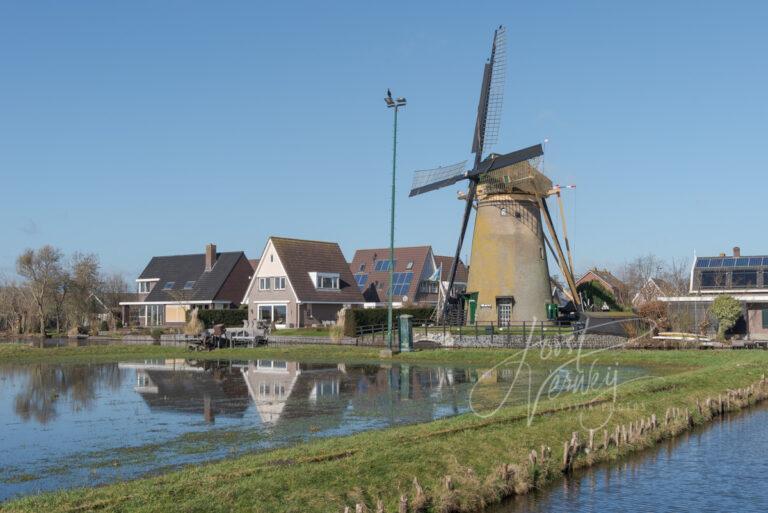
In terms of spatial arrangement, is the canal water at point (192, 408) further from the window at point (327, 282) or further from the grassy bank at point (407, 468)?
the window at point (327, 282)

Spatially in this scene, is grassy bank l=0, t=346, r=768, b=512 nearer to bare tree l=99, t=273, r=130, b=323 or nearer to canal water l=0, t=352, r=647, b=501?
canal water l=0, t=352, r=647, b=501

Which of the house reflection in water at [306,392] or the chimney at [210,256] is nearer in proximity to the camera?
the house reflection in water at [306,392]

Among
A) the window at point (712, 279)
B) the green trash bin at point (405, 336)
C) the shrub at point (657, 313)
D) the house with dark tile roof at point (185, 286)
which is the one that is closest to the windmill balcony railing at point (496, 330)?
the green trash bin at point (405, 336)

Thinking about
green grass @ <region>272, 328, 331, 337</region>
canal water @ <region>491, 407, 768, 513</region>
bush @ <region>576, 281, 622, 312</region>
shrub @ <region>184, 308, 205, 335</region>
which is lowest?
canal water @ <region>491, 407, 768, 513</region>

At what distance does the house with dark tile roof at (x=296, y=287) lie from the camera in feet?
211

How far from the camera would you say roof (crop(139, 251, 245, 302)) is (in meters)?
74.2

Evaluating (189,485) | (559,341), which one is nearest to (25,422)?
(189,485)

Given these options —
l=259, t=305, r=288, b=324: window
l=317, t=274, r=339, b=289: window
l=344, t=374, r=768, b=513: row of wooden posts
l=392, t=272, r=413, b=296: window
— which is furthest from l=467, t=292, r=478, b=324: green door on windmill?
l=344, t=374, r=768, b=513: row of wooden posts

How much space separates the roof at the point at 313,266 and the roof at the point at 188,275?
10.8m

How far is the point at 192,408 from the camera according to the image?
22062 millimetres

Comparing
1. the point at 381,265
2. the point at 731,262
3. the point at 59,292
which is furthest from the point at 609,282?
the point at 59,292

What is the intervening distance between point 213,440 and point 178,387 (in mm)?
12294

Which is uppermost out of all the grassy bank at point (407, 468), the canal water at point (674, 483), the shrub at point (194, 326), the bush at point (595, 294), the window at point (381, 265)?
the window at point (381, 265)

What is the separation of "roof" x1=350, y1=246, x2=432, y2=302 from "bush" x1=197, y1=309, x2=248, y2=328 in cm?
1493
